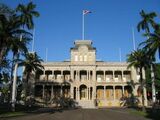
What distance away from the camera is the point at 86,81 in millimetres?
74375

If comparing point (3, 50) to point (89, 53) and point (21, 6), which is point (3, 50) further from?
point (89, 53)

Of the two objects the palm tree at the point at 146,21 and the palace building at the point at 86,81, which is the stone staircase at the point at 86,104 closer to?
the palace building at the point at 86,81

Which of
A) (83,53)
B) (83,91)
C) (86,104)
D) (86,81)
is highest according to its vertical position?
(83,53)

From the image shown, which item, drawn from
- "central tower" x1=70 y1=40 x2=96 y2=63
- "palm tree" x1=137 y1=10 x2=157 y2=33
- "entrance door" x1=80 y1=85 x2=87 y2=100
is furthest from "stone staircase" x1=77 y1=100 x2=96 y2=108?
"palm tree" x1=137 y1=10 x2=157 y2=33

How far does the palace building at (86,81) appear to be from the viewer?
74.1 m

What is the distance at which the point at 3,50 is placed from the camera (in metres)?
38.2

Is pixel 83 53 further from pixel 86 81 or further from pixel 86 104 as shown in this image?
pixel 86 104

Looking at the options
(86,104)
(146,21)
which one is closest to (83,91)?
(86,104)

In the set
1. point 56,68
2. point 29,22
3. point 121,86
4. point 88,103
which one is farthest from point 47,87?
point 29,22

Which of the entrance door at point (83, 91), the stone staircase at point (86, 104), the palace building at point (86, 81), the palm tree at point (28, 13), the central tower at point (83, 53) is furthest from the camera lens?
the central tower at point (83, 53)

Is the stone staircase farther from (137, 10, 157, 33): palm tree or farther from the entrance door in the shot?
(137, 10, 157, 33): palm tree

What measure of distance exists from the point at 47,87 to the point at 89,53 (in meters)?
16.2

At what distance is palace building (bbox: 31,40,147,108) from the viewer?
74125 mm

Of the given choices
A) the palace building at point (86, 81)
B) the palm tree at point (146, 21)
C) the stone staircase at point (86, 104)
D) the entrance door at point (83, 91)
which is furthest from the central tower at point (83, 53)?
the palm tree at point (146, 21)
